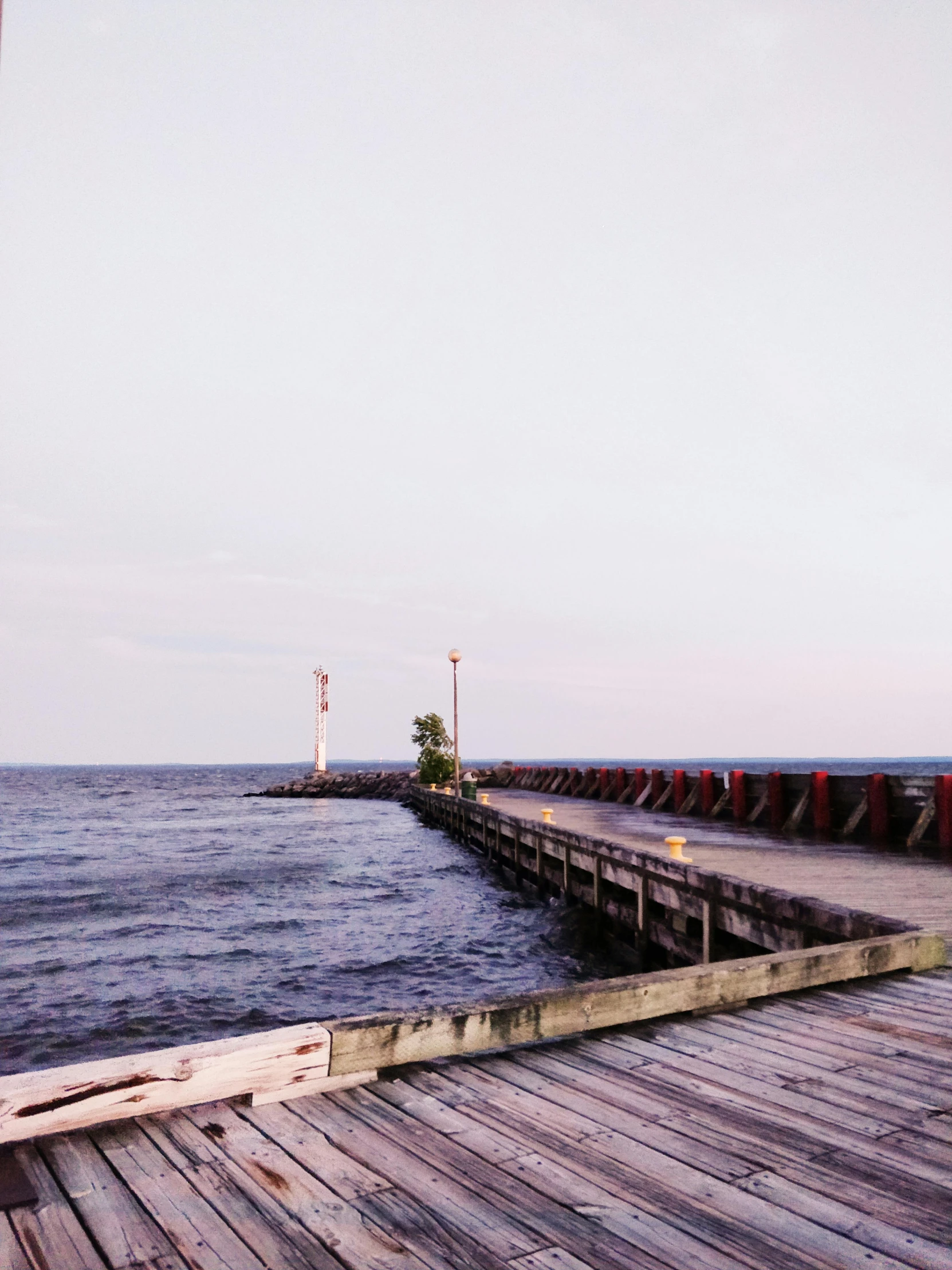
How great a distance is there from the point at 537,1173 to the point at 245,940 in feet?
43.7

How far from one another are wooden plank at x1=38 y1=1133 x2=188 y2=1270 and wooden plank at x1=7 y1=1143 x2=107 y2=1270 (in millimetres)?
30

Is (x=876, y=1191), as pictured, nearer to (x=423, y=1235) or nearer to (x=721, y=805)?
(x=423, y=1235)

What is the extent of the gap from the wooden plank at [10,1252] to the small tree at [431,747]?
4289cm

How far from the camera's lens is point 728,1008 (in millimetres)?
4863

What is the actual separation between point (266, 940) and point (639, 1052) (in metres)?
12.1

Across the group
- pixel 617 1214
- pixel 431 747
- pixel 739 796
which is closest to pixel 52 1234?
pixel 617 1214

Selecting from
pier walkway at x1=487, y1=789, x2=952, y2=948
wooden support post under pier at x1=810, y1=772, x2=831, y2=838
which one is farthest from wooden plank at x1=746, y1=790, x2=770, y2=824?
wooden support post under pier at x1=810, y1=772, x2=831, y2=838

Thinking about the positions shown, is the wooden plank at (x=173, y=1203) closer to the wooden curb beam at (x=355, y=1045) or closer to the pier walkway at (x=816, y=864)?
the wooden curb beam at (x=355, y=1045)

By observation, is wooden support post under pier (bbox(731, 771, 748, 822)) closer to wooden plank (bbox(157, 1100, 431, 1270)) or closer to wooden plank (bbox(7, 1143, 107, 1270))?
wooden plank (bbox(157, 1100, 431, 1270))

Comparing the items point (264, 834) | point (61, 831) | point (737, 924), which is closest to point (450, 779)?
point (264, 834)

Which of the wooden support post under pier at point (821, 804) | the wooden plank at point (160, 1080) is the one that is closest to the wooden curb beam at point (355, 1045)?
the wooden plank at point (160, 1080)

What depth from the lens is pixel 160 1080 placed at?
10.7 ft

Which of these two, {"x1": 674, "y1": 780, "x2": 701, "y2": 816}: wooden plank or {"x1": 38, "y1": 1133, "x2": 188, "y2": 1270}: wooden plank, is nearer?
{"x1": 38, "y1": 1133, "x2": 188, "y2": 1270}: wooden plank

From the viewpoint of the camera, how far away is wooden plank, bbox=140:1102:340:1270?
238cm
